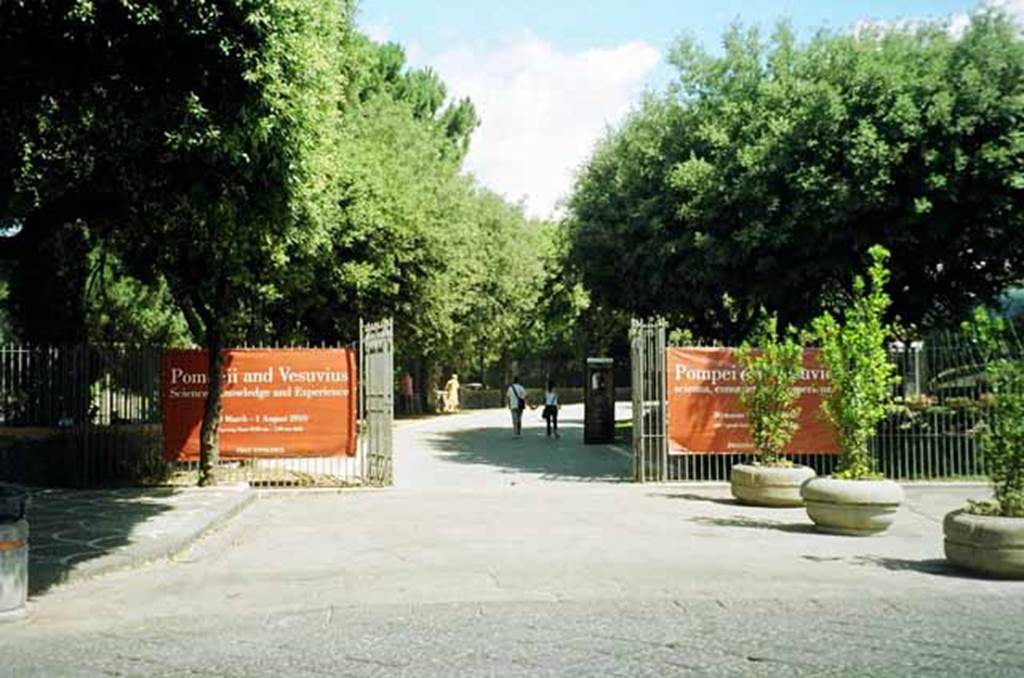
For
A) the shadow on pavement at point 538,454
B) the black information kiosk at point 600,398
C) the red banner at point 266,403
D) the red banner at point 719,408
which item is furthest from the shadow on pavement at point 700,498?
the black information kiosk at point 600,398

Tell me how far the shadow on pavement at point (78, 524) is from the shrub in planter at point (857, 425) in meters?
8.13

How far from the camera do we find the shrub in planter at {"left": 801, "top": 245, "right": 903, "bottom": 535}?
11.4m

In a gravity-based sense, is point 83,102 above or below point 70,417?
above

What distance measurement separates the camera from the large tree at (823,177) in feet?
58.7

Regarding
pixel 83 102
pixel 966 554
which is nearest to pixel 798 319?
pixel 966 554

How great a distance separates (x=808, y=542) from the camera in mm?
11086

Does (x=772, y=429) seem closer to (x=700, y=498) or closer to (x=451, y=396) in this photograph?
(x=700, y=498)

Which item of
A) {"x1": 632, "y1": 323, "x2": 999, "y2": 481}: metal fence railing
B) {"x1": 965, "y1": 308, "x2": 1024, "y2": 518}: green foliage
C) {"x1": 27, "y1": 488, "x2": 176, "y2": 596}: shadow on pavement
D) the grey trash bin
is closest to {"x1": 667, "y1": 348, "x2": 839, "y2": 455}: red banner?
{"x1": 632, "y1": 323, "x2": 999, "y2": 481}: metal fence railing

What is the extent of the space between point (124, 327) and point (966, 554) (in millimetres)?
24452

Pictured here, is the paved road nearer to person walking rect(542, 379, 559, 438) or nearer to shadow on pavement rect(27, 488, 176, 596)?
→ shadow on pavement rect(27, 488, 176, 596)

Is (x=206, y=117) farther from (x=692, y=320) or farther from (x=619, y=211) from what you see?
(x=692, y=320)

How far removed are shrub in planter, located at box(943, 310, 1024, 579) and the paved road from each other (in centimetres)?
25

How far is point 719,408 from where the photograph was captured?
16844 mm

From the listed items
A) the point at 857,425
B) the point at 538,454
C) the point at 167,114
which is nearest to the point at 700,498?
the point at 857,425
